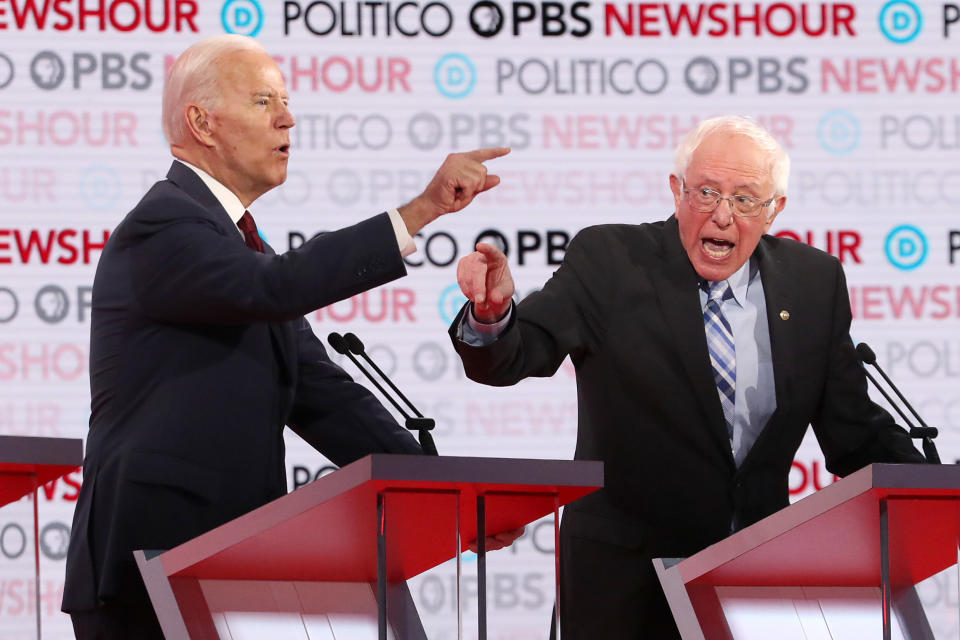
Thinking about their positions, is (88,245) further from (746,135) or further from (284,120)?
(746,135)

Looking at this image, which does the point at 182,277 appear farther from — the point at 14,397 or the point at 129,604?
the point at 14,397

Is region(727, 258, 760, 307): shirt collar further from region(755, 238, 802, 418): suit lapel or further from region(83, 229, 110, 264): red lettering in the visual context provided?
region(83, 229, 110, 264): red lettering

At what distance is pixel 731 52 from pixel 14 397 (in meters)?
2.08

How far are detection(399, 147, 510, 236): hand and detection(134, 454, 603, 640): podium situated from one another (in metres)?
0.46

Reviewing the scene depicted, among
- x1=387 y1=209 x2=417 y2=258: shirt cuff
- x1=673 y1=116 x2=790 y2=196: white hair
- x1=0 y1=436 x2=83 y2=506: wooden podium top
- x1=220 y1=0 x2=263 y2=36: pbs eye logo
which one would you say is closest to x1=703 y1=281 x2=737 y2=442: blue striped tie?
x1=673 y1=116 x2=790 y2=196: white hair

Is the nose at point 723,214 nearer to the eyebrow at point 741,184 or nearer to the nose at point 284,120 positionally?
the eyebrow at point 741,184

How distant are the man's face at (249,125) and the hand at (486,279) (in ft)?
1.38

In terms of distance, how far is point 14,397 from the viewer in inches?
150

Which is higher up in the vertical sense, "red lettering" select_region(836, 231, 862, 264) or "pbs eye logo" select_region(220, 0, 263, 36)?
"pbs eye logo" select_region(220, 0, 263, 36)

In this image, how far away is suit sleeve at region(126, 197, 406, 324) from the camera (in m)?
2.34

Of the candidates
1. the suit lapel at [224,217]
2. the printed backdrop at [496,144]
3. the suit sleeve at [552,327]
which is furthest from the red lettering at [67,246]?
the suit sleeve at [552,327]

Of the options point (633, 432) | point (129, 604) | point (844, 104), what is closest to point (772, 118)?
point (844, 104)

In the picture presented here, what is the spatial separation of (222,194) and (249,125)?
0.13m

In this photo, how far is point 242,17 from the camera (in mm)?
3982
